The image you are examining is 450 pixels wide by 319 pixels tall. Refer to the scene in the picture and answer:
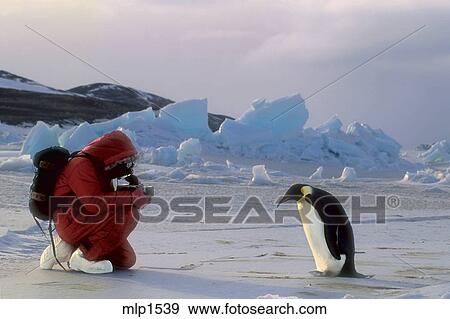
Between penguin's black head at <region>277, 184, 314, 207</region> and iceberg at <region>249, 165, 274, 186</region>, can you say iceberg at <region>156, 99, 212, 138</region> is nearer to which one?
iceberg at <region>249, 165, 274, 186</region>

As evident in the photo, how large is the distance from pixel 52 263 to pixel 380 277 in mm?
1969

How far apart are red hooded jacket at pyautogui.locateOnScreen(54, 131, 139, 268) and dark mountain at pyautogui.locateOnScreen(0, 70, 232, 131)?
22.2 metres

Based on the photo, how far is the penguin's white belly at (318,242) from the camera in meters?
4.60

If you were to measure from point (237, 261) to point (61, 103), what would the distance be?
27.7m

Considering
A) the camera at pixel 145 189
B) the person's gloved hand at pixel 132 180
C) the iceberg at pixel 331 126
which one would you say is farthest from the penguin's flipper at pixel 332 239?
the iceberg at pixel 331 126

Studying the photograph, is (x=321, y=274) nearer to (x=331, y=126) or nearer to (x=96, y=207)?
(x=96, y=207)

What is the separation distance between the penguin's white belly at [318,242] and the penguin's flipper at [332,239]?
0.08 ft

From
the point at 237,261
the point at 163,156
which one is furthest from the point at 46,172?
the point at 163,156

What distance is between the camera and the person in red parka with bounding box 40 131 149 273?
4.28 m

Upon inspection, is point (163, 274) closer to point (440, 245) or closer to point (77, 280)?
point (77, 280)

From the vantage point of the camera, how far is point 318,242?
473 centimetres

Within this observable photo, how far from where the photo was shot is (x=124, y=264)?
450 cm

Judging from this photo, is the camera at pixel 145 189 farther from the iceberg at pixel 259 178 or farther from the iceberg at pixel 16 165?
the iceberg at pixel 16 165
